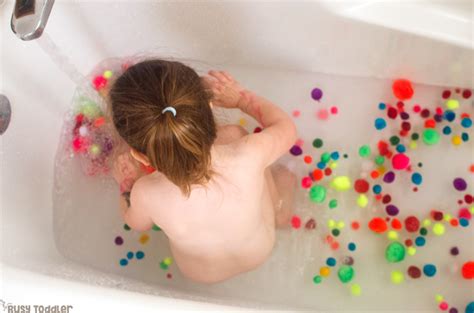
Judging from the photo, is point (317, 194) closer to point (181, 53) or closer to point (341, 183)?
point (341, 183)

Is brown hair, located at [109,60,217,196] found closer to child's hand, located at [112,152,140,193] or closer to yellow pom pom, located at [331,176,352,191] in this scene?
child's hand, located at [112,152,140,193]

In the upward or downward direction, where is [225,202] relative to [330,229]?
upward

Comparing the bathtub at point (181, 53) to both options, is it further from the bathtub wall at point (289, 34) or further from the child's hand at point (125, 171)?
the child's hand at point (125, 171)

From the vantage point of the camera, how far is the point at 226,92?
990 mm

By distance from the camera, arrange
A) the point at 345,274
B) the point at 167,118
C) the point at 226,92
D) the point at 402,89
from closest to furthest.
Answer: the point at 167,118 → the point at 226,92 → the point at 345,274 → the point at 402,89

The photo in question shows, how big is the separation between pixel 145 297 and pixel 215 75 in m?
0.48

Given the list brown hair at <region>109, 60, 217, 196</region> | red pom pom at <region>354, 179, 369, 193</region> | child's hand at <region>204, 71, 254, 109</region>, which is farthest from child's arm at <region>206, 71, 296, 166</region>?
red pom pom at <region>354, 179, 369, 193</region>

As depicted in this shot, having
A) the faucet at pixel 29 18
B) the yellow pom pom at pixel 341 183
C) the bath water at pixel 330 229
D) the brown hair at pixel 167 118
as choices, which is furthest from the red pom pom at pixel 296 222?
the faucet at pixel 29 18

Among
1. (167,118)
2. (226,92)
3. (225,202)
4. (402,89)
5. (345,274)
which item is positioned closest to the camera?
(167,118)

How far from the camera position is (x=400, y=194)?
1173mm

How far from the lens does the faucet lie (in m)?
0.70

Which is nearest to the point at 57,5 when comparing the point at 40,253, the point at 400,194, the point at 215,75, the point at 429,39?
the point at 215,75

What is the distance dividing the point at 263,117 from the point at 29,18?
499 millimetres

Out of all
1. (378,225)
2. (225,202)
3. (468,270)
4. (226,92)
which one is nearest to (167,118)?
(225,202)
